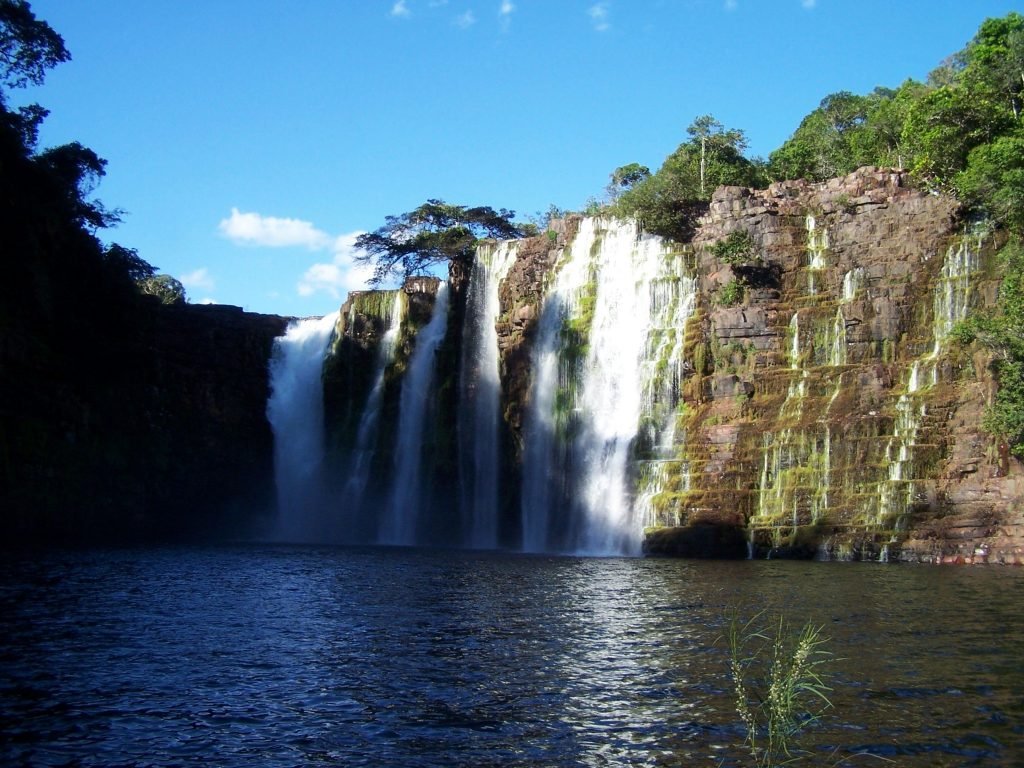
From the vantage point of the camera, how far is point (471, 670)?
1636 cm

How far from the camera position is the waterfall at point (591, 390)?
153 ft

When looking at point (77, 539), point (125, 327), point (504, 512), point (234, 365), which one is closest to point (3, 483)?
point (77, 539)

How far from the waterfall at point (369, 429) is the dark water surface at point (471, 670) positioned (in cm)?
2621

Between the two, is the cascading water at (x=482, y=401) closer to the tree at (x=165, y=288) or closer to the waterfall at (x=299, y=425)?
the waterfall at (x=299, y=425)

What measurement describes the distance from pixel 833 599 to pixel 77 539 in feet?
120

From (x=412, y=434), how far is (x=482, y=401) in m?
4.58

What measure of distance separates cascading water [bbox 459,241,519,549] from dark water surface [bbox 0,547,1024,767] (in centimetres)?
2235

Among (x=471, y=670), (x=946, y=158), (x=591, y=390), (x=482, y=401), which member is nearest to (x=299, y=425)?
(x=482, y=401)

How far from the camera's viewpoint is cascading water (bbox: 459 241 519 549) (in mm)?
52031

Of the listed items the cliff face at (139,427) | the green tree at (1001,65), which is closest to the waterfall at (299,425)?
the cliff face at (139,427)

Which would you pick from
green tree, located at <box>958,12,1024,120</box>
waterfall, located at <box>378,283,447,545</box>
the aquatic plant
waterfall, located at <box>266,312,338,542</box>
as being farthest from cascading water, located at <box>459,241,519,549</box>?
the aquatic plant

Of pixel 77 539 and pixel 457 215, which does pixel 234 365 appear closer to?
pixel 77 539

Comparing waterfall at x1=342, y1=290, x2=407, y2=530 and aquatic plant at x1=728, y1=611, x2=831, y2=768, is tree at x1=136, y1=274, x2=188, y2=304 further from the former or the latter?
aquatic plant at x1=728, y1=611, x2=831, y2=768

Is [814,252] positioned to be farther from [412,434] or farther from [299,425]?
[299,425]
